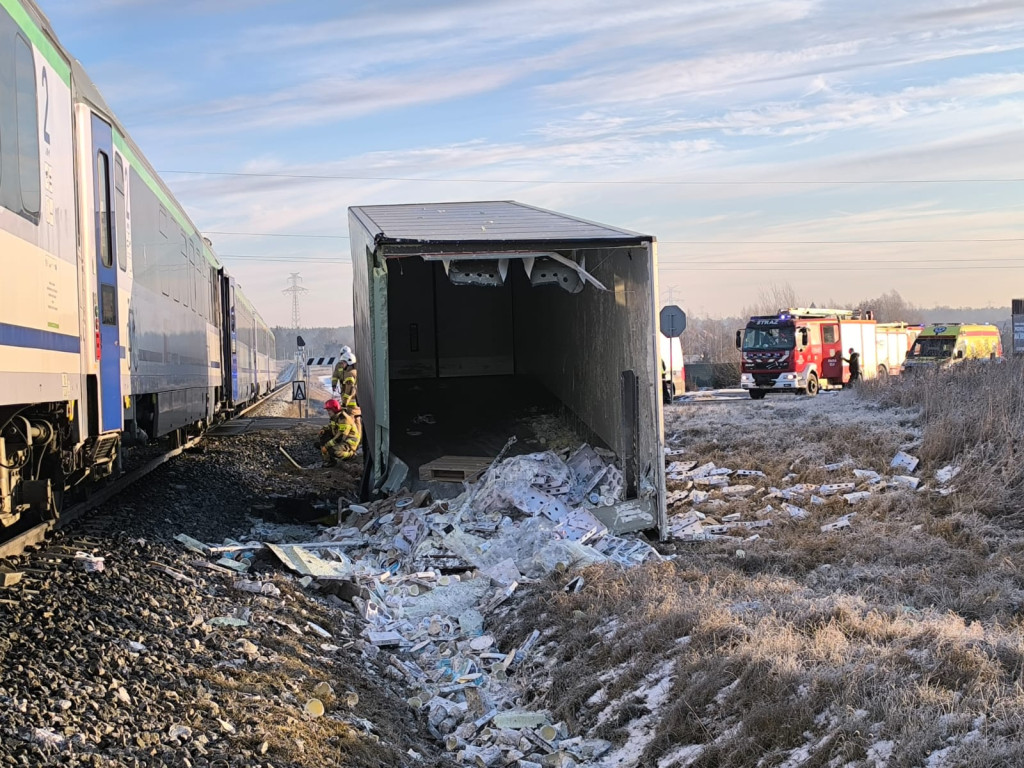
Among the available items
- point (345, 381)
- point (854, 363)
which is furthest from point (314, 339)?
point (345, 381)

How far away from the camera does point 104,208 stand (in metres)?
8.95

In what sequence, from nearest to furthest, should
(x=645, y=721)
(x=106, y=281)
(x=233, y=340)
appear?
(x=645, y=721)
(x=106, y=281)
(x=233, y=340)

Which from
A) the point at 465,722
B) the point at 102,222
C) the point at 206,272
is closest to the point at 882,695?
the point at 465,722

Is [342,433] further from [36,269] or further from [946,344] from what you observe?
[946,344]

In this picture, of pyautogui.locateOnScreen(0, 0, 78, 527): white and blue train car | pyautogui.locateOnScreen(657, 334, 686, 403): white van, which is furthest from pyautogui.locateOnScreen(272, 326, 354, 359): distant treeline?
pyautogui.locateOnScreen(0, 0, 78, 527): white and blue train car

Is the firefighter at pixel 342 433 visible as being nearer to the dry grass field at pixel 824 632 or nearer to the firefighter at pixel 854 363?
the dry grass field at pixel 824 632

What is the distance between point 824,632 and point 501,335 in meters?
14.9

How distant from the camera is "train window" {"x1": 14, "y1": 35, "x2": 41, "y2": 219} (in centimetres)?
637

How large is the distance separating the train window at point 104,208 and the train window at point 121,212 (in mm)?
334

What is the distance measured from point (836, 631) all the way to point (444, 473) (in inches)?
279

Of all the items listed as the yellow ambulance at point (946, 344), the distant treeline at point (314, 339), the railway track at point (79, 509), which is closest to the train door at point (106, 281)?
the railway track at point (79, 509)

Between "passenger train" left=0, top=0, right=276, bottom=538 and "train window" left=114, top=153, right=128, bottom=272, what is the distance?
0.08ft

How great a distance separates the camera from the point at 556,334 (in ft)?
52.5

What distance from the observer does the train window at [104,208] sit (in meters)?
8.69
